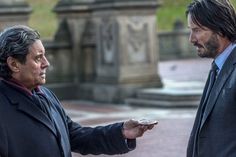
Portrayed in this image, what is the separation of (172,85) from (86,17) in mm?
2588

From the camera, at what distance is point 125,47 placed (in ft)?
48.0

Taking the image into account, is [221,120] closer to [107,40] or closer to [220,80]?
[220,80]

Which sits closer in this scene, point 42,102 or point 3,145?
point 3,145

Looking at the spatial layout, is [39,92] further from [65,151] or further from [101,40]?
[101,40]

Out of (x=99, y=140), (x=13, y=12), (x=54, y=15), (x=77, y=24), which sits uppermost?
(x=99, y=140)

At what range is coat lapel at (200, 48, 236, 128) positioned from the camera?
331 cm

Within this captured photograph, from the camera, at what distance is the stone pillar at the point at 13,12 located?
1523 centimetres

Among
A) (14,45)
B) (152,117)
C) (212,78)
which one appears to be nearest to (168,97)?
(152,117)

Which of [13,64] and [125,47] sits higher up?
[13,64]

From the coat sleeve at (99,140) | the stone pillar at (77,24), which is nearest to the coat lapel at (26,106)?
the coat sleeve at (99,140)

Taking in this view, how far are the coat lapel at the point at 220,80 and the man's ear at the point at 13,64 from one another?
94cm

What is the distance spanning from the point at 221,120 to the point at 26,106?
932mm

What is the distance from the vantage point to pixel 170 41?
30000 mm

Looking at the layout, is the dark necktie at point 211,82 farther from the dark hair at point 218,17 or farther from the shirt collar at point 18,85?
the shirt collar at point 18,85
